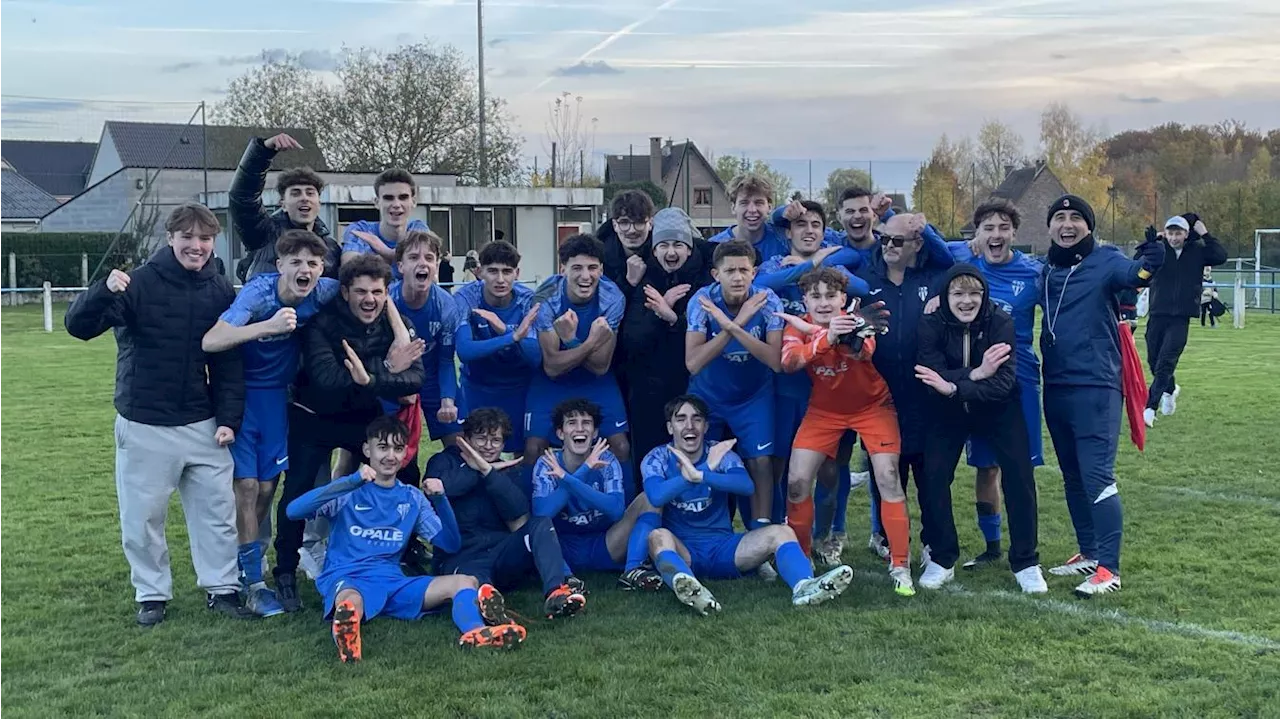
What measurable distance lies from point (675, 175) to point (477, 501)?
58.2 metres

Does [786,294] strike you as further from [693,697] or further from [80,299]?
[80,299]

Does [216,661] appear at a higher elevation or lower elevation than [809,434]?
lower

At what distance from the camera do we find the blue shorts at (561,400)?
6.08 metres

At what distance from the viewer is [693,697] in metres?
4.14

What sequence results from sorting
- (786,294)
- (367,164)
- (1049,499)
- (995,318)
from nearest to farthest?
(995,318) → (786,294) → (1049,499) → (367,164)

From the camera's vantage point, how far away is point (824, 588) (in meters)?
5.12

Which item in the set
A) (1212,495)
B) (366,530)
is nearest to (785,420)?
(366,530)

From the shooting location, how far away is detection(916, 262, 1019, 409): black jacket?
17.9 ft

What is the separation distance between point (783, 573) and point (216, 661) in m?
2.56

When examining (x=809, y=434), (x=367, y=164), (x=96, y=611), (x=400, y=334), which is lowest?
(x=96, y=611)

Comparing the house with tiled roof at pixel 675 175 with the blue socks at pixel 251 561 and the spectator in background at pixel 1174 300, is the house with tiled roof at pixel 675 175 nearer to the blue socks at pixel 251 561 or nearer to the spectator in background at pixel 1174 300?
the spectator in background at pixel 1174 300

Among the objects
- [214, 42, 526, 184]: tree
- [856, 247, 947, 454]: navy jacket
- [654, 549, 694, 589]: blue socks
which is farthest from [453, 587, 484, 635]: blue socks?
[214, 42, 526, 184]: tree

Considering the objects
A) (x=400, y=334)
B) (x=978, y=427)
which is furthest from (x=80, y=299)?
(x=978, y=427)

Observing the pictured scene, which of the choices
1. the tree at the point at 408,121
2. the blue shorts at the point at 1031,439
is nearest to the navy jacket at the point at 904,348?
the blue shorts at the point at 1031,439
